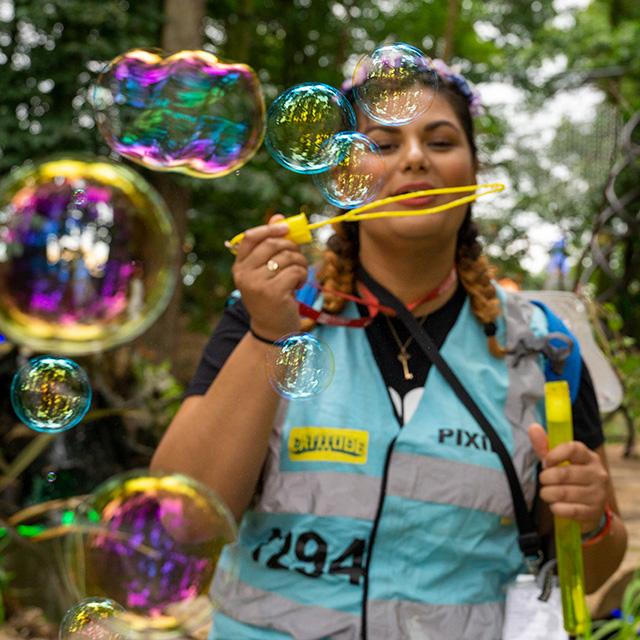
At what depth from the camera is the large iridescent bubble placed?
0.83 m

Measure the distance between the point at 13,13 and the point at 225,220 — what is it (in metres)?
2.13

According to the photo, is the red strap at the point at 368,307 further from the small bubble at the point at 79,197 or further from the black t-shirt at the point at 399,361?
the small bubble at the point at 79,197

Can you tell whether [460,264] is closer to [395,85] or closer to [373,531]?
[395,85]

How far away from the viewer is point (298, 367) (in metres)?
1.05

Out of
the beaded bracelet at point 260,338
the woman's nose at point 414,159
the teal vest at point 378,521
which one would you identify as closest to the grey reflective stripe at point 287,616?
the teal vest at point 378,521

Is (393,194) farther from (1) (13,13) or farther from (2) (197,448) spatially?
(1) (13,13)

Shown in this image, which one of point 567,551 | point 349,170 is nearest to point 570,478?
point 567,551

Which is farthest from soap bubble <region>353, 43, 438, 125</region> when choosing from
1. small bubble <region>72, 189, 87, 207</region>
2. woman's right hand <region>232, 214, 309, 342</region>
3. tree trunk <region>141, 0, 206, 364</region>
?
tree trunk <region>141, 0, 206, 364</region>

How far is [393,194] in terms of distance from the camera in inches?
47.8

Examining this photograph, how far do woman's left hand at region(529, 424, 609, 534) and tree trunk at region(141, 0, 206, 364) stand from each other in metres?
4.14

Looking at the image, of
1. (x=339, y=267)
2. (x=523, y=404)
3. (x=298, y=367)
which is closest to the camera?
(x=298, y=367)

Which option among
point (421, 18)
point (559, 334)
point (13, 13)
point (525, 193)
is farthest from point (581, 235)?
point (559, 334)

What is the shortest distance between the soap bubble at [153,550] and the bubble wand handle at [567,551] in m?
0.55

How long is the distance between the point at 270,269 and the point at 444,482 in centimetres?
49
